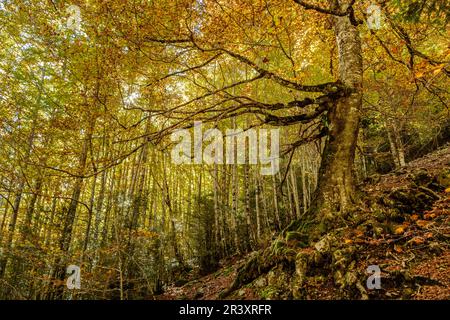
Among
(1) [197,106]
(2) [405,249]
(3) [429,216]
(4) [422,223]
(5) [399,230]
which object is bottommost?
(2) [405,249]

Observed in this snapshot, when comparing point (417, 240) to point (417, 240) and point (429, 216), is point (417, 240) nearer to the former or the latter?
point (417, 240)

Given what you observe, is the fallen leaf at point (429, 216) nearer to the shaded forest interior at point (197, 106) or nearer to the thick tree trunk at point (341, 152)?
the shaded forest interior at point (197, 106)

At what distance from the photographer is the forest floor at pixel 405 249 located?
2.74 metres

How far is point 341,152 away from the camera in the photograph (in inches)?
168

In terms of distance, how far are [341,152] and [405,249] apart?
166 cm

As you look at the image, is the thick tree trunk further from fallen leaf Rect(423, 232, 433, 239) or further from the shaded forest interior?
fallen leaf Rect(423, 232, 433, 239)

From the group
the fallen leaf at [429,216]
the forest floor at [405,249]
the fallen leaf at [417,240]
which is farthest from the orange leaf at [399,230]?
the fallen leaf at [429,216]

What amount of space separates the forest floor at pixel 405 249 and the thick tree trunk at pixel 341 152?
0.38m

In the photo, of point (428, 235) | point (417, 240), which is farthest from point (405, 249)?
point (428, 235)

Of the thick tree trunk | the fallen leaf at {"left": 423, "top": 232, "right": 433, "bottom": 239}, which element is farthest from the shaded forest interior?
the fallen leaf at {"left": 423, "top": 232, "right": 433, "bottom": 239}

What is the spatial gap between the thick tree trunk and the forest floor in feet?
1.25

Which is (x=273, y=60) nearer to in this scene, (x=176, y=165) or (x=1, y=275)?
(x=176, y=165)

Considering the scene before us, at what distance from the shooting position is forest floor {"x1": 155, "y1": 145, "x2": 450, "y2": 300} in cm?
274
